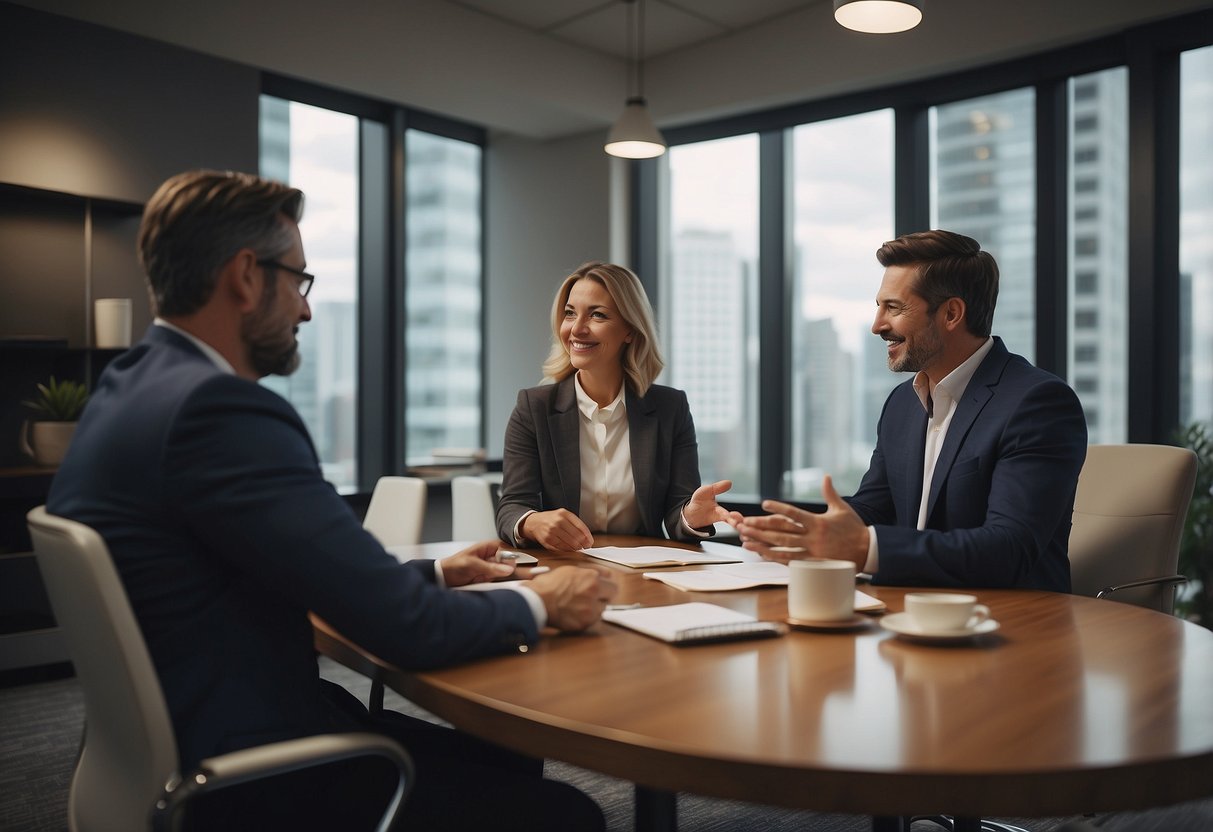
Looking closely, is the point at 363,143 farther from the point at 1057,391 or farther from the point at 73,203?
the point at 1057,391

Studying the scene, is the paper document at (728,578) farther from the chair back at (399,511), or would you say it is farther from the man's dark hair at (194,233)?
the chair back at (399,511)

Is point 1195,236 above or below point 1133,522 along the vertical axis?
above

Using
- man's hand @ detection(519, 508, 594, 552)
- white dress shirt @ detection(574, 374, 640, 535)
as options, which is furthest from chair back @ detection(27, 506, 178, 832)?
white dress shirt @ detection(574, 374, 640, 535)

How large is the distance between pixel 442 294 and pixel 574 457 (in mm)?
3566

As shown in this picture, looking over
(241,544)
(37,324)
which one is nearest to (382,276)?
(37,324)

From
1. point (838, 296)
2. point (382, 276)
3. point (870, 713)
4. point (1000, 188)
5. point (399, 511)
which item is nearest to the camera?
point (870, 713)

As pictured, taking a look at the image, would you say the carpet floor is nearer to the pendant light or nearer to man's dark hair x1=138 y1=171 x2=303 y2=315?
man's dark hair x1=138 y1=171 x2=303 y2=315

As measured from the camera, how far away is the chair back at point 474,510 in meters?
3.69

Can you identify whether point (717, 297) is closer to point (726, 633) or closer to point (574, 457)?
point (574, 457)

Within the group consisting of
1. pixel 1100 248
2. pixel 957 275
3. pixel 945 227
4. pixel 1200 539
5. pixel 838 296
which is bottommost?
pixel 1200 539

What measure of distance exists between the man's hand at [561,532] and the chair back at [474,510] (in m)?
1.41

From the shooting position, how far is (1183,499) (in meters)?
2.40

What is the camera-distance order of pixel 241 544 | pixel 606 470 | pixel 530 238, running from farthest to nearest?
pixel 530 238
pixel 606 470
pixel 241 544

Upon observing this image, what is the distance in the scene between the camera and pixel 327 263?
17.7 ft
